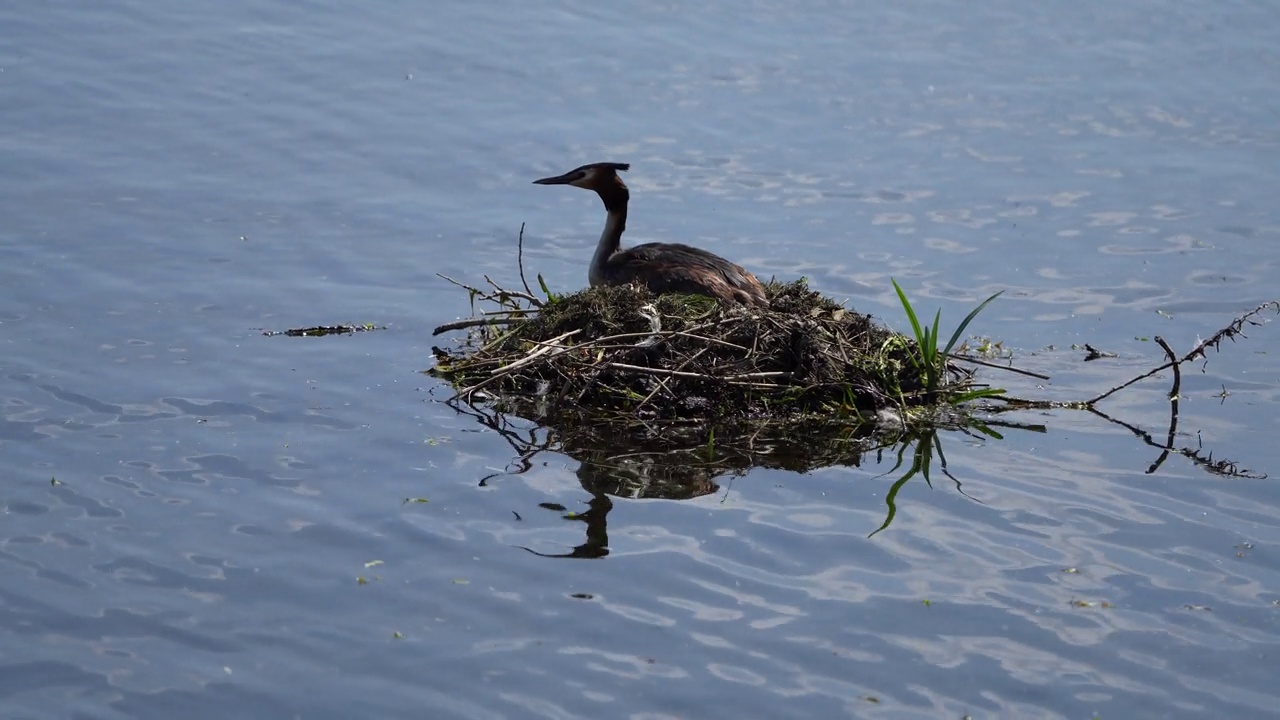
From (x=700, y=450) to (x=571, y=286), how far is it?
381 centimetres

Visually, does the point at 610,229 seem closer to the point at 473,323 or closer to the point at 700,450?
the point at 473,323

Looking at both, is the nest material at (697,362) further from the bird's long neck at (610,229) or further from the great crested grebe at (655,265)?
the bird's long neck at (610,229)

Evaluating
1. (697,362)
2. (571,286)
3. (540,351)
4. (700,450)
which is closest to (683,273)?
(697,362)

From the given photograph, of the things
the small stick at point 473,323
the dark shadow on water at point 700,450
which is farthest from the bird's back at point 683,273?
the dark shadow on water at point 700,450

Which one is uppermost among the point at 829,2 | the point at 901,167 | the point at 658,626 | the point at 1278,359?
the point at 829,2

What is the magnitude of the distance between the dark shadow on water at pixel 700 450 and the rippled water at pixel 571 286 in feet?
0.23

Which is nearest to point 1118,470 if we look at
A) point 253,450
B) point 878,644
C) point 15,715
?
point 878,644

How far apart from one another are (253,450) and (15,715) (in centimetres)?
289

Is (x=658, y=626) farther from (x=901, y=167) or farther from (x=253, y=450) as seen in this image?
(x=901, y=167)

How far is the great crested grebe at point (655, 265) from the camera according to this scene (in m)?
9.91

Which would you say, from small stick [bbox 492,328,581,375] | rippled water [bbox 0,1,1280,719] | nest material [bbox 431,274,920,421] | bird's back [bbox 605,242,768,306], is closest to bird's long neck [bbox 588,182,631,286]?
bird's back [bbox 605,242,768,306]

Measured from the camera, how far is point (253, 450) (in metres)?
9.21

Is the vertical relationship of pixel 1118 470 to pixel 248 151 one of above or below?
below

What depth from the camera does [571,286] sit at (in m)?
12.7
